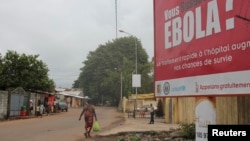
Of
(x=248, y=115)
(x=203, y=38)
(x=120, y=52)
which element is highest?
(x=120, y=52)

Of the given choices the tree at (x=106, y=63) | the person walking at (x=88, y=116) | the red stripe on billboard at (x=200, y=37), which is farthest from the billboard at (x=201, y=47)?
the tree at (x=106, y=63)

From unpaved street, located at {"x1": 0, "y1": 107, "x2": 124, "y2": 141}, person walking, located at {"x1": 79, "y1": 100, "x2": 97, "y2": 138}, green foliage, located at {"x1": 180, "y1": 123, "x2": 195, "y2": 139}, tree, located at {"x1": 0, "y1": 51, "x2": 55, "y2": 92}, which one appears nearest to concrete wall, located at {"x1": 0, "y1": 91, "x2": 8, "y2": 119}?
unpaved street, located at {"x1": 0, "y1": 107, "x2": 124, "y2": 141}

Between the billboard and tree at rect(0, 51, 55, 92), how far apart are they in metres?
36.9

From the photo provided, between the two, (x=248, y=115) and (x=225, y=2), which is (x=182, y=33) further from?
(x=248, y=115)

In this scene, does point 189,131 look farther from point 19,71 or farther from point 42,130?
point 19,71

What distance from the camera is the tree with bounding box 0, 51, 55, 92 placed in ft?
137

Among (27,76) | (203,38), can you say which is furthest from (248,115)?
(27,76)

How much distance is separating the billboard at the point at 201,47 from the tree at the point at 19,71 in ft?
121

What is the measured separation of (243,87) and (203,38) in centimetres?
103

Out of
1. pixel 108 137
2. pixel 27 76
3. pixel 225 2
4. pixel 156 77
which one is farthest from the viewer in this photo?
pixel 27 76

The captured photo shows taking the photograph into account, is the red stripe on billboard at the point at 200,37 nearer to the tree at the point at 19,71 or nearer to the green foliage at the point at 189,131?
the green foliage at the point at 189,131

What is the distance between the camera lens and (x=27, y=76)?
42.0 metres

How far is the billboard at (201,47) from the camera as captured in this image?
486cm

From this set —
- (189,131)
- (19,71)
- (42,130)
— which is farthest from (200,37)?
(19,71)
